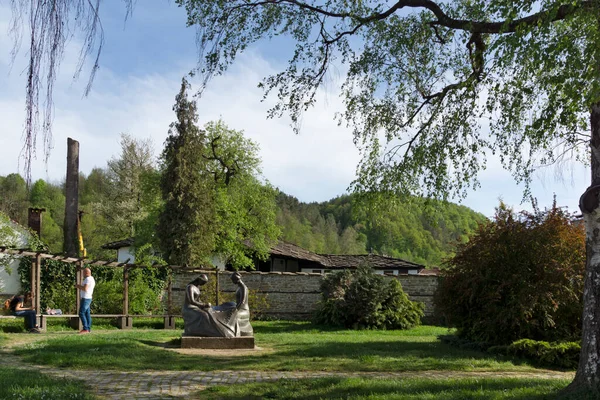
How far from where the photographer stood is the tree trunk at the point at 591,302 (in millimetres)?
7156

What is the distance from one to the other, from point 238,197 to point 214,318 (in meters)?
27.0

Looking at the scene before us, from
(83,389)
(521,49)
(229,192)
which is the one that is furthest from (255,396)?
(229,192)

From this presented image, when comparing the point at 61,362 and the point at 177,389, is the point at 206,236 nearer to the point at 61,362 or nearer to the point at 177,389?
the point at 61,362

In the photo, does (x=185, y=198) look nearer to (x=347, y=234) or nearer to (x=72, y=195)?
(x=72, y=195)

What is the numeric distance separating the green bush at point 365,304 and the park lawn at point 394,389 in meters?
11.6

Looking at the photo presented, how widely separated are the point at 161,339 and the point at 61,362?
483cm

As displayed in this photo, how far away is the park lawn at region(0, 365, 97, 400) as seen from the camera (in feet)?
22.0

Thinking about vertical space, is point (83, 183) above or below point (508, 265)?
above

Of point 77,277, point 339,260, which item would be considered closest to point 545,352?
point 77,277

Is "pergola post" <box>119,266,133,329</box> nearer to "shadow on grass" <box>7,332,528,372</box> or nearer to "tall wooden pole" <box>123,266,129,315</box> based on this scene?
"tall wooden pole" <box>123,266,129,315</box>

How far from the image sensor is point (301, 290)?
24234 mm

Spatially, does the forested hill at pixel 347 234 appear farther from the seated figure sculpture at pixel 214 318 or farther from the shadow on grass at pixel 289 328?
the seated figure sculpture at pixel 214 318

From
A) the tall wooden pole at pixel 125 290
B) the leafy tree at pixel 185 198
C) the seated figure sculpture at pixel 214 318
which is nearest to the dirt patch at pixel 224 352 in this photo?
the seated figure sculpture at pixel 214 318

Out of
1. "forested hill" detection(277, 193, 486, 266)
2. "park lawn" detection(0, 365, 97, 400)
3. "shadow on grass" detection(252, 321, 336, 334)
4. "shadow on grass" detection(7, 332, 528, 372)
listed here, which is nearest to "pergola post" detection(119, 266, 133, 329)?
"shadow on grass" detection(252, 321, 336, 334)
